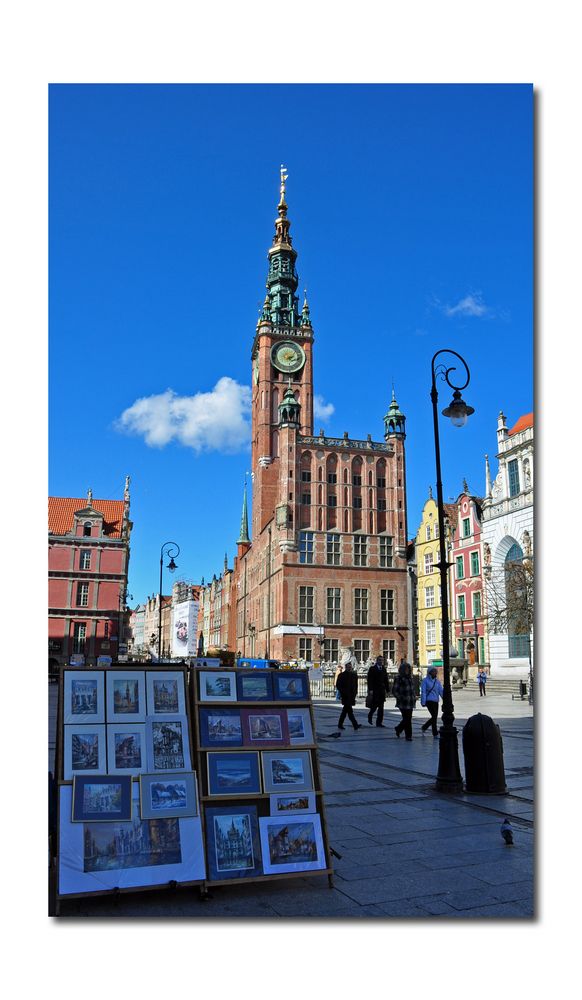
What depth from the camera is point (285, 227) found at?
271ft

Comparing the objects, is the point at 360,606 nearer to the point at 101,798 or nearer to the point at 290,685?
the point at 290,685

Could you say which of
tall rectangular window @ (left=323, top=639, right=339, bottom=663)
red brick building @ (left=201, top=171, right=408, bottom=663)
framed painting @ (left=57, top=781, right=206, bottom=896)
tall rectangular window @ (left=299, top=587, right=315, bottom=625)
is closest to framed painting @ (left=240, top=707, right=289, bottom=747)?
→ framed painting @ (left=57, top=781, right=206, bottom=896)

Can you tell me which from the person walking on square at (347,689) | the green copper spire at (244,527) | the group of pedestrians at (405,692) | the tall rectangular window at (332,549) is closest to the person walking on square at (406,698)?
the group of pedestrians at (405,692)

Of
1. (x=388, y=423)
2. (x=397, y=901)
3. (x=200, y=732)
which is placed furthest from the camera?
(x=388, y=423)

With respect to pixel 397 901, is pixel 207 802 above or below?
above

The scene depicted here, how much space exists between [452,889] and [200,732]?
232 cm

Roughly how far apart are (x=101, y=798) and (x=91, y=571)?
1720 inches

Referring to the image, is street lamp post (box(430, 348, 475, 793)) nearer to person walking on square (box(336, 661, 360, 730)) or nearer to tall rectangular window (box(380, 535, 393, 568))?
person walking on square (box(336, 661, 360, 730))

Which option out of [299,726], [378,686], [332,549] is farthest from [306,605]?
[299,726]

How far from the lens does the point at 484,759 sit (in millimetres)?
9680

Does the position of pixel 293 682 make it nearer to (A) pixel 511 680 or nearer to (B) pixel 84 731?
(B) pixel 84 731

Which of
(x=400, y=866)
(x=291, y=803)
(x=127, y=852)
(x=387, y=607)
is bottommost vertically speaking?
(x=387, y=607)

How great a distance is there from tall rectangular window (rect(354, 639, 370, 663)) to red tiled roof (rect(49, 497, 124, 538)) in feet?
65.2
